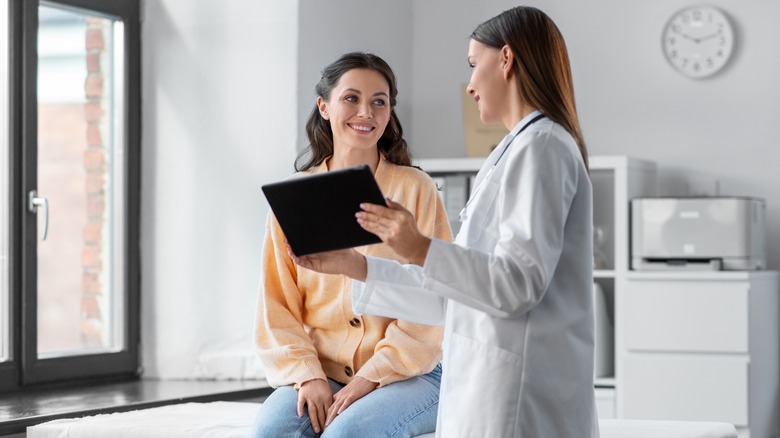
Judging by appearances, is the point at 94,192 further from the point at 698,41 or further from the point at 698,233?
the point at 698,41

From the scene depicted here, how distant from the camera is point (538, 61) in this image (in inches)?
65.0

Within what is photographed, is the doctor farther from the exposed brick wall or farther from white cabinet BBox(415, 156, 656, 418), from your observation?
white cabinet BBox(415, 156, 656, 418)

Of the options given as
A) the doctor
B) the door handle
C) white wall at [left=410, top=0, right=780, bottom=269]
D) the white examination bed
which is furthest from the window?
the doctor

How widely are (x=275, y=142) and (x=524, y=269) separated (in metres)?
2.30

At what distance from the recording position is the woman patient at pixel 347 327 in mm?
2186

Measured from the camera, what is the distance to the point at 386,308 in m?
1.90

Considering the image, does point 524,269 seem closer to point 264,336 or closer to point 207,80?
point 264,336

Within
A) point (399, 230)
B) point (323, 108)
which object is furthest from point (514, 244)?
point (323, 108)

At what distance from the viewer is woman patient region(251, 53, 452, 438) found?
2.19m

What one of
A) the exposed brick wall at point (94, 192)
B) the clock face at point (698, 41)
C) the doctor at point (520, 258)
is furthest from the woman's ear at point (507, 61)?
the clock face at point (698, 41)

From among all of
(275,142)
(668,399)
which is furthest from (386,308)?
(668,399)

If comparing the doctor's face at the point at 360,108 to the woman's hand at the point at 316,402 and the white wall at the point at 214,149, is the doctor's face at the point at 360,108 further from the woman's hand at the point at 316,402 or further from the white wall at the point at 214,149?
the white wall at the point at 214,149

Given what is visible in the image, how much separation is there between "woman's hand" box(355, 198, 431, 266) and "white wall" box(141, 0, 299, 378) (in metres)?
2.14

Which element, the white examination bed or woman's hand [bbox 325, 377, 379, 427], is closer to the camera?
woman's hand [bbox 325, 377, 379, 427]
